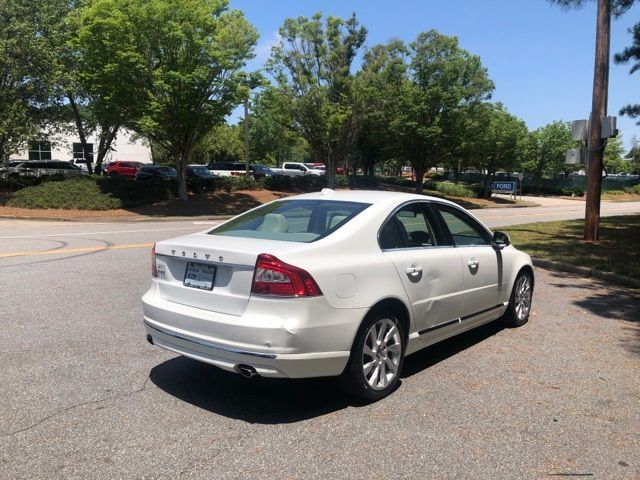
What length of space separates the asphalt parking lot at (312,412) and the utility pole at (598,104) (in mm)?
7985

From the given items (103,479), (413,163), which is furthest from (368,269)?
(413,163)

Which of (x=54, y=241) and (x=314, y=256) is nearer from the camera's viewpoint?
(x=314, y=256)

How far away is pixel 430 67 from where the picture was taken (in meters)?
33.8

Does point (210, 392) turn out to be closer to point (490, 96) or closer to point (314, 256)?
point (314, 256)

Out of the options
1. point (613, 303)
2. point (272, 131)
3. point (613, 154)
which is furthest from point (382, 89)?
point (613, 154)

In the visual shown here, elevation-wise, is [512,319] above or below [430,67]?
below

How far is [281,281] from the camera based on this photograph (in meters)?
3.67

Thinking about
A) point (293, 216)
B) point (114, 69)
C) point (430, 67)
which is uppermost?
point (430, 67)

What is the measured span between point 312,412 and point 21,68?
24961mm

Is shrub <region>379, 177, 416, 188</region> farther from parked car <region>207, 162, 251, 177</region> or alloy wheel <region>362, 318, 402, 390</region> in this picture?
alloy wheel <region>362, 318, 402, 390</region>

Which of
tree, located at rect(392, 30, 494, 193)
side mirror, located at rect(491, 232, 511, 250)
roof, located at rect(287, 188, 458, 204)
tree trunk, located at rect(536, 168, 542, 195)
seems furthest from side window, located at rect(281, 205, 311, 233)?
tree trunk, located at rect(536, 168, 542, 195)

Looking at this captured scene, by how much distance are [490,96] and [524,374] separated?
33.0m

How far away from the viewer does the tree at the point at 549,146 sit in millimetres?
54094

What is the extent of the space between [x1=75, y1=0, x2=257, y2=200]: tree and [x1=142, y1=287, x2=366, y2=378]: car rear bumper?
62.6 ft
